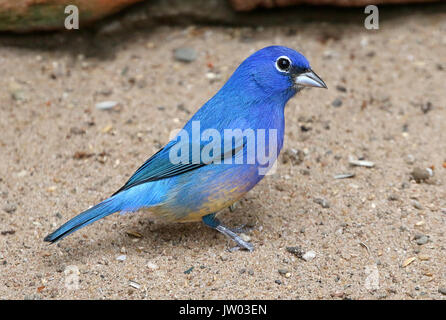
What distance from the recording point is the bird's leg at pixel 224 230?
4.08 metres

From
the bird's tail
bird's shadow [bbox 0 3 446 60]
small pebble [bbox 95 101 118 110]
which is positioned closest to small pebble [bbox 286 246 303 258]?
the bird's tail

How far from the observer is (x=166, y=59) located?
6090mm

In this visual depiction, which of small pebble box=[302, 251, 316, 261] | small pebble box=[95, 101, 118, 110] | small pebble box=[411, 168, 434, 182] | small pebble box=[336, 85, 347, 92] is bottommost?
small pebble box=[302, 251, 316, 261]

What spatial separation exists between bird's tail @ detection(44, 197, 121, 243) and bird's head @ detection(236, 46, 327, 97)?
1.21 meters

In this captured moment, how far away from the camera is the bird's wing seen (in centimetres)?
387

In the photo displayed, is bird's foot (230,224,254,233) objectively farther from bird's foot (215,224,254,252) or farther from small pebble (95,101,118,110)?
small pebble (95,101,118,110)

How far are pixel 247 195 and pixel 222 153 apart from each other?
0.95 metres

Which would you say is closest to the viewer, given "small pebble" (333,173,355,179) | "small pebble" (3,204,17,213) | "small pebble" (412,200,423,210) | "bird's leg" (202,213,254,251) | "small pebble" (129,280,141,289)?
"small pebble" (129,280,141,289)

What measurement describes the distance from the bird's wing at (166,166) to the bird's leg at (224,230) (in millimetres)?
418

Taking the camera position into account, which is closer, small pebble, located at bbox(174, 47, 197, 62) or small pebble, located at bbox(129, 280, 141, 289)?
small pebble, located at bbox(129, 280, 141, 289)

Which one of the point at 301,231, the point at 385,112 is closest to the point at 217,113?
the point at 301,231

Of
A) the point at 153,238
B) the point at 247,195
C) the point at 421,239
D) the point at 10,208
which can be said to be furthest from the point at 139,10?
the point at 421,239

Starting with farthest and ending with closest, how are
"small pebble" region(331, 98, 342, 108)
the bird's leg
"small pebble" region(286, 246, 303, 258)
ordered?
"small pebble" region(331, 98, 342, 108), the bird's leg, "small pebble" region(286, 246, 303, 258)

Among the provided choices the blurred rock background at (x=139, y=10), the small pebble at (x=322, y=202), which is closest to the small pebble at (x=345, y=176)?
the small pebble at (x=322, y=202)
